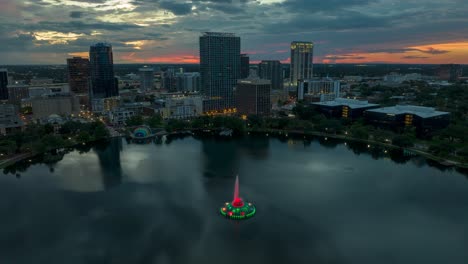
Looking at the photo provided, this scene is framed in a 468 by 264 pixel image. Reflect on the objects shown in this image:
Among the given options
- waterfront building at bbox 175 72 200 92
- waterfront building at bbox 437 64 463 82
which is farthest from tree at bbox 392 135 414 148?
waterfront building at bbox 437 64 463 82

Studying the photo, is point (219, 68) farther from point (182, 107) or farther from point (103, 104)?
point (103, 104)

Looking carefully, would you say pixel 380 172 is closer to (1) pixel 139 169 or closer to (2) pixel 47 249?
(1) pixel 139 169

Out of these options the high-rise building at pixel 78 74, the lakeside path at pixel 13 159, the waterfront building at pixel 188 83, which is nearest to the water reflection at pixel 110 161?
the lakeside path at pixel 13 159

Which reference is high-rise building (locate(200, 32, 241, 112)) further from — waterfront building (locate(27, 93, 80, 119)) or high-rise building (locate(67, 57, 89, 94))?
high-rise building (locate(67, 57, 89, 94))

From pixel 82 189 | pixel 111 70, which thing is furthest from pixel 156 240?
pixel 111 70

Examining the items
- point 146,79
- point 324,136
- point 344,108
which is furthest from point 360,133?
point 146,79

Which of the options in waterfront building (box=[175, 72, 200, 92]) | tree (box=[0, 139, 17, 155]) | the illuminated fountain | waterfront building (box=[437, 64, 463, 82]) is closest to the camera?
the illuminated fountain

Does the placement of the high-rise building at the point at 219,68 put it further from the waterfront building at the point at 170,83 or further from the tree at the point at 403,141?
the tree at the point at 403,141
